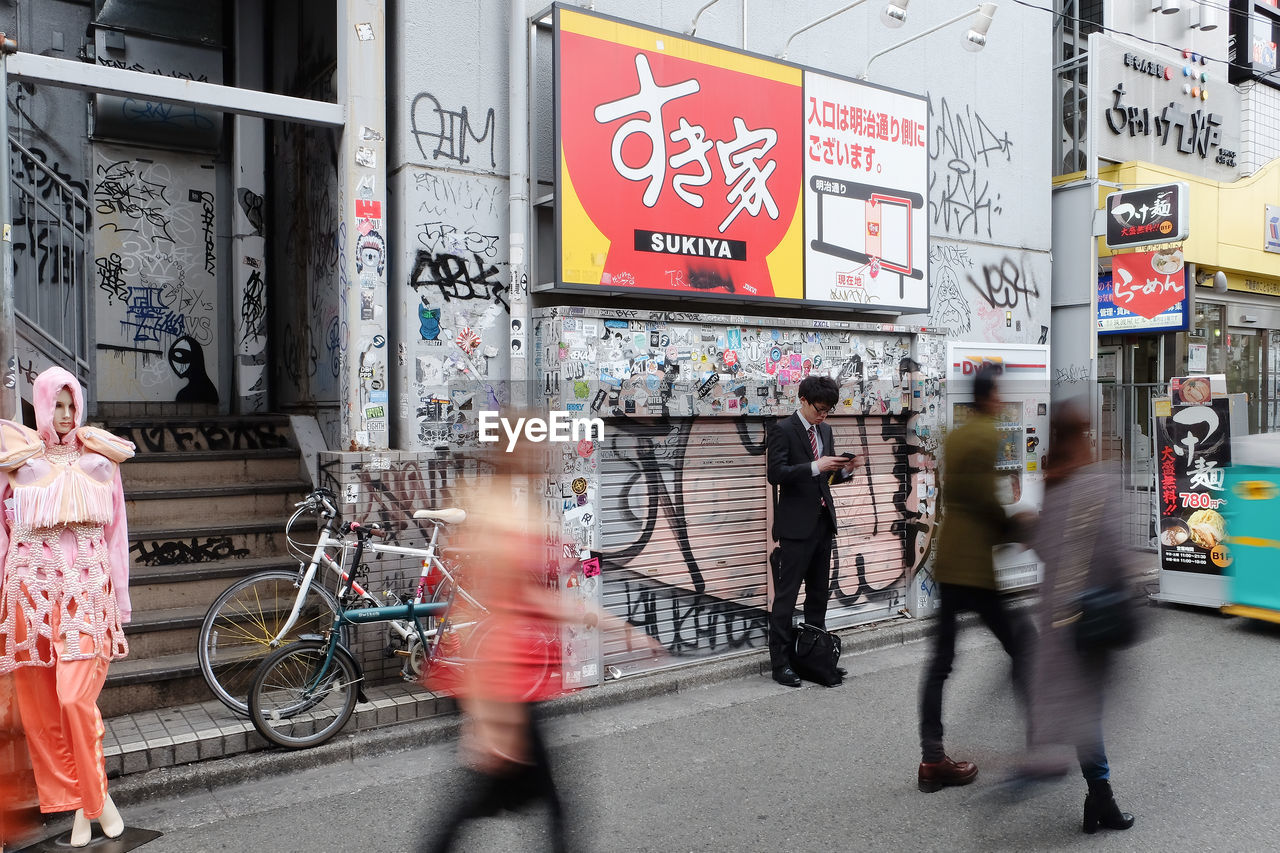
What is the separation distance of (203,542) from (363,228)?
2476mm

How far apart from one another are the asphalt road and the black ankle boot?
6cm

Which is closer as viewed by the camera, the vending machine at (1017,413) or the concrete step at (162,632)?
the concrete step at (162,632)

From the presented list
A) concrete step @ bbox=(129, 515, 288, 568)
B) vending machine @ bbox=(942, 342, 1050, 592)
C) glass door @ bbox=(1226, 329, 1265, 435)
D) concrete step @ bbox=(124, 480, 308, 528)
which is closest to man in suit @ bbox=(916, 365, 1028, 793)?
vending machine @ bbox=(942, 342, 1050, 592)

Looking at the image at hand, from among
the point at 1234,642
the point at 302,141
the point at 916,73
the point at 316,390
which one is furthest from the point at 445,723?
the point at 916,73

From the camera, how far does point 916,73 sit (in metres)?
9.79

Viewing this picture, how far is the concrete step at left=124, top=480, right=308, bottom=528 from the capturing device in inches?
265

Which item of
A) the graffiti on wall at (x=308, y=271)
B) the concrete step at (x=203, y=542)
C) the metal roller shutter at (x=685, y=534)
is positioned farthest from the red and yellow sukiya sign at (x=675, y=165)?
the concrete step at (x=203, y=542)

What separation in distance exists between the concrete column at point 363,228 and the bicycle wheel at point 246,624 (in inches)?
A: 51.0

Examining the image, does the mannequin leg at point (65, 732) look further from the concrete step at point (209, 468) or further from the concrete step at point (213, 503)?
the concrete step at point (209, 468)

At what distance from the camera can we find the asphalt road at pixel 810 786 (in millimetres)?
4203

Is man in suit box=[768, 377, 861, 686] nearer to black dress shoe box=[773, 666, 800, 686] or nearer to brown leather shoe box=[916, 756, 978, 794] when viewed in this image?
black dress shoe box=[773, 666, 800, 686]

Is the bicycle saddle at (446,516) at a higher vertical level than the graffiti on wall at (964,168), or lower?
lower

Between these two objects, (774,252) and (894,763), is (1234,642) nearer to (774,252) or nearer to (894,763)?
(894,763)

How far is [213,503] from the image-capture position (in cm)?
704
